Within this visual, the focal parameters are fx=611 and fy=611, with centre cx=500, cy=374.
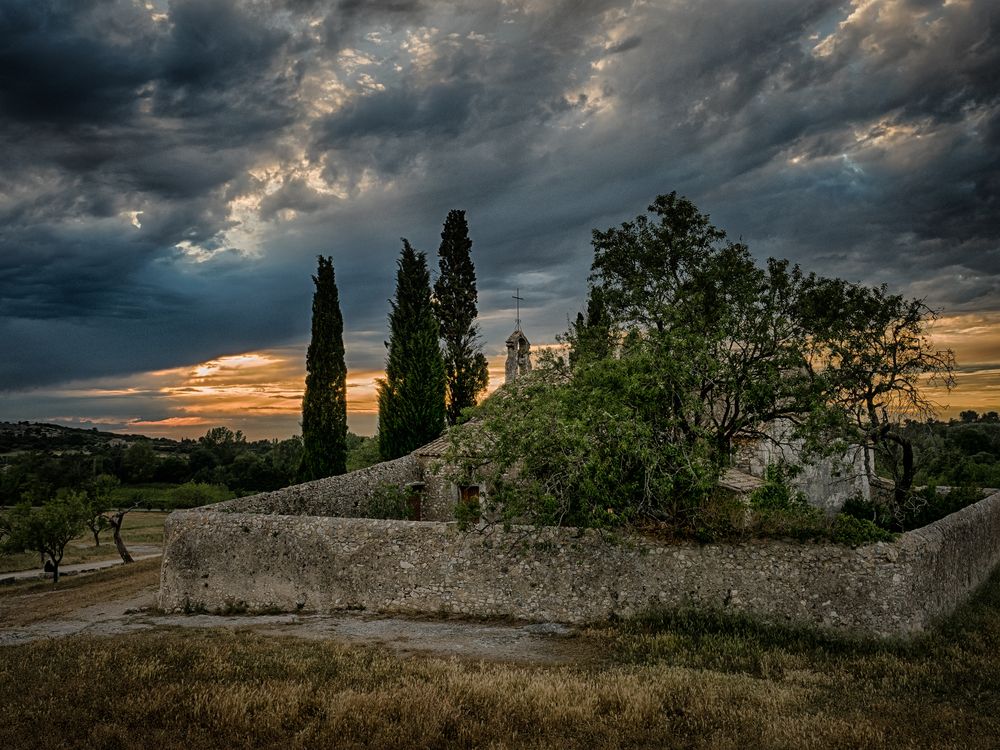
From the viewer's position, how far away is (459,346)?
40.8 meters

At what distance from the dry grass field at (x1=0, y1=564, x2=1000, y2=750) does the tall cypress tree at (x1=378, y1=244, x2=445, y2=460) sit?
72.3ft

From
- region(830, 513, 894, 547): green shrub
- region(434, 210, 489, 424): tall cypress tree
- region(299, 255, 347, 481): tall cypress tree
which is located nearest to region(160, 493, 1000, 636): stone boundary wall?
region(830, 513, 894, 547): green shrub

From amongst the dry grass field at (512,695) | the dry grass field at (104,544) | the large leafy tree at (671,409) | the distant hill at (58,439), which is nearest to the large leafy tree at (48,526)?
the dry grass field at (104,544)

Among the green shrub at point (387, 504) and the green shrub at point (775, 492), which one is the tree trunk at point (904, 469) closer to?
the green shrub at point (775, 492)

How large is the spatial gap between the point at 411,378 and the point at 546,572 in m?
21.3

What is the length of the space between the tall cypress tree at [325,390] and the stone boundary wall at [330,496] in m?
8.47

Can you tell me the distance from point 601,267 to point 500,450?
16.8 meters

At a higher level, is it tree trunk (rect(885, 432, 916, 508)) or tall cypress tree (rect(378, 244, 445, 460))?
tall cypress tree (rect(378, 244, 445, 460))

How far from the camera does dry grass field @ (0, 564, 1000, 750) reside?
707 centimetres

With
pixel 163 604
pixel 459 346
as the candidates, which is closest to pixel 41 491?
pixel 459 346

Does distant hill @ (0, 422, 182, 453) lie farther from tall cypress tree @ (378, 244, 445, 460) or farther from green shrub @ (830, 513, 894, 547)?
green shrub @ (830, 513, 894, 547)

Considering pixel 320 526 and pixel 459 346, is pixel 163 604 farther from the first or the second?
pixel 459 346

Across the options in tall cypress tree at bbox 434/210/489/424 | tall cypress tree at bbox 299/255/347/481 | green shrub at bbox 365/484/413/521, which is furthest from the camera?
tall cypress tree at bbox 434/210/489/424

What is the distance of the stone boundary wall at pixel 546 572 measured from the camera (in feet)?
38.5
